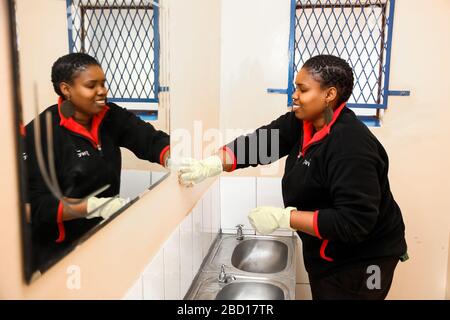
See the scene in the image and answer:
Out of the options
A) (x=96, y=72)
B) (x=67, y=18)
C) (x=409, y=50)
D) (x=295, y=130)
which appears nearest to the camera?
(x=67, y=18)

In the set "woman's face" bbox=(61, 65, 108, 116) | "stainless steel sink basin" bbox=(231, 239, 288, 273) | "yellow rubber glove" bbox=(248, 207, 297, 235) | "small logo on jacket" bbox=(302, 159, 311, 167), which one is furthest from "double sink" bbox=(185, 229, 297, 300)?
"woman's face" bbox=(61, 65, 108, 116)

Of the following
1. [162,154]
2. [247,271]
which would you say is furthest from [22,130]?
[247,271]

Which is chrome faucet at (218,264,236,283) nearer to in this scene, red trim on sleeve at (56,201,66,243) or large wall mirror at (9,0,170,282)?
large wall mirror at (9,0,170,282)

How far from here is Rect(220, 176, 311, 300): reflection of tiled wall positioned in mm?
2402

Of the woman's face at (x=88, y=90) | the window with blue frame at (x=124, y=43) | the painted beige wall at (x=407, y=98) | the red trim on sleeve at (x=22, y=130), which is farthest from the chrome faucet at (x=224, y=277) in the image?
the red trim on sleeve at (x=22, y=130)

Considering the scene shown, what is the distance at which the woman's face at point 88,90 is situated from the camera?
31.9 inches

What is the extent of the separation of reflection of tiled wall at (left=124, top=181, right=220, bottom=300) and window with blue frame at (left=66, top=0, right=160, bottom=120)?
17.9 inches

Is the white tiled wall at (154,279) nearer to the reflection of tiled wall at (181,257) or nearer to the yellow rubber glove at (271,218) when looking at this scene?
the reflection of tiled wall at (181,257)

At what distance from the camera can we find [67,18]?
0.78 m

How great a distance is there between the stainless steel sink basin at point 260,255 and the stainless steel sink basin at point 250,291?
320 mm

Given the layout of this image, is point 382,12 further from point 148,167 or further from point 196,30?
point 148,167

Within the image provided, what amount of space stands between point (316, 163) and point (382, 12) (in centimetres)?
118

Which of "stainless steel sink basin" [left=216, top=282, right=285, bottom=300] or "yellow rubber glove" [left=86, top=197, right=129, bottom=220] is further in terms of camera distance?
"stainless steel sink basin" [left=216, top=282, right=285, bottom=300]
